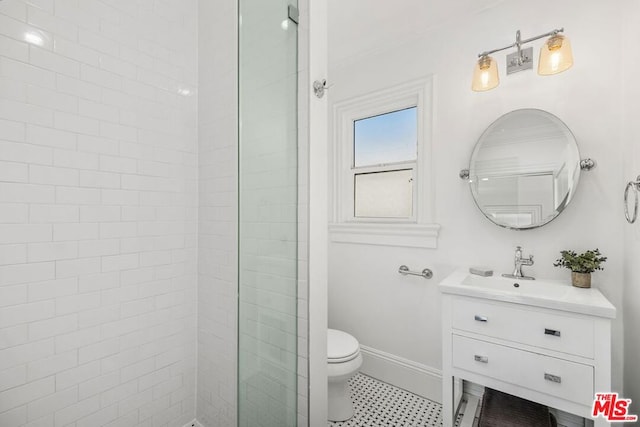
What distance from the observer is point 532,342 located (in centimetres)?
132

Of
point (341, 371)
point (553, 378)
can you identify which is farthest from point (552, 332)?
point (341, 371)

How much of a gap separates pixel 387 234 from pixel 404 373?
0.97m

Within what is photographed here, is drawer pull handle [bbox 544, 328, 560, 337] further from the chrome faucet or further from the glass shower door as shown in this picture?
the glass shower door

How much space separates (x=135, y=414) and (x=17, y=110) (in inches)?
54.9

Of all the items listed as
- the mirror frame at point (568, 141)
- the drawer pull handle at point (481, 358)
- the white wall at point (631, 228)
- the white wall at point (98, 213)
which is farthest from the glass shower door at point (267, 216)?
the white wall at point (631, 228)

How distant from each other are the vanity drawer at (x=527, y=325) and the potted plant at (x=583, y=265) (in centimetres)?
30

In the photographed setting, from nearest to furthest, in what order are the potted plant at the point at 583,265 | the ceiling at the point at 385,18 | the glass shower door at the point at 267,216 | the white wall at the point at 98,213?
the glass shower door at the point at 267,216 < the white wall at the point at 98,213 < the potted plant at the point at 583,265 < the ceiling at the point at 385,18

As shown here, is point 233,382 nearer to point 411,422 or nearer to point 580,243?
point 411,422

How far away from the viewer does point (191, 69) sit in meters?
1.66

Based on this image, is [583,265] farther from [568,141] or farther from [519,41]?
[519,41]

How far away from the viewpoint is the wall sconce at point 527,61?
1.44 meters

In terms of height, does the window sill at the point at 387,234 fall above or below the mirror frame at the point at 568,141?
below

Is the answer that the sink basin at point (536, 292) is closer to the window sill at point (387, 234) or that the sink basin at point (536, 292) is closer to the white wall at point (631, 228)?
the white wall at point (631, 228)

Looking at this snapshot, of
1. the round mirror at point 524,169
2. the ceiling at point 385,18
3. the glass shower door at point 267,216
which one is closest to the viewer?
the glass shower door at point 267,216
